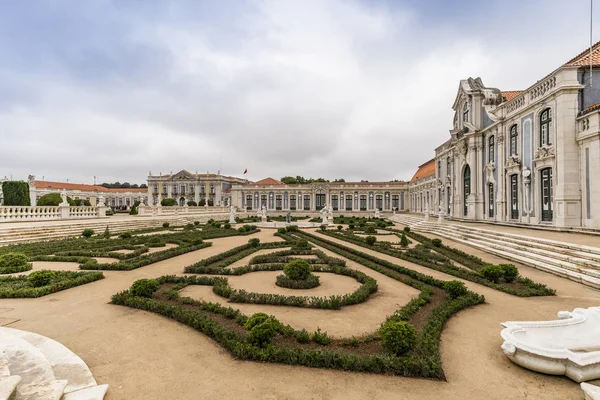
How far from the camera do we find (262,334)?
452 cm

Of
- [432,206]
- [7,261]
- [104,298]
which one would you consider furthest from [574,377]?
[432,206]

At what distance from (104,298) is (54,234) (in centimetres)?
1512

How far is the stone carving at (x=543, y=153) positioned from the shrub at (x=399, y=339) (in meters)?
18.0

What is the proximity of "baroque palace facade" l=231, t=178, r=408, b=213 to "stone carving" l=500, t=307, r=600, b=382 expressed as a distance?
53.3m

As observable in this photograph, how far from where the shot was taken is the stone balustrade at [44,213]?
20.5 m

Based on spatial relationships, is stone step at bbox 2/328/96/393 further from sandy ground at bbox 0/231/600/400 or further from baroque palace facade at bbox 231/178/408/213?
baroque palace facade at bbox 231/178/408/213

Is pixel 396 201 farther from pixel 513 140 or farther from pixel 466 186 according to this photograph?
pixel 513 140

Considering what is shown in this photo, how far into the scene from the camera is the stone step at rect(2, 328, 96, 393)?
3.66 meters

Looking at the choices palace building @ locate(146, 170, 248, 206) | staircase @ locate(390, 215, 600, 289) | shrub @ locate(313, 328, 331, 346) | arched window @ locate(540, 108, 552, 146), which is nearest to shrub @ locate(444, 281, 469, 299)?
shrub @ locate(313, 328, 331, 346)

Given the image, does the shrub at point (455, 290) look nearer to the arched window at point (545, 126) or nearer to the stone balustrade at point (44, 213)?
the arched window at point (545, 126)

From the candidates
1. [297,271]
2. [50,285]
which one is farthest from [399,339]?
[50,285]

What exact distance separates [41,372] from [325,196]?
58088 millimetres

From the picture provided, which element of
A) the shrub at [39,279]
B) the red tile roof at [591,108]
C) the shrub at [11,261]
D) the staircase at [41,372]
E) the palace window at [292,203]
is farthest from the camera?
the palace window at [292,203]

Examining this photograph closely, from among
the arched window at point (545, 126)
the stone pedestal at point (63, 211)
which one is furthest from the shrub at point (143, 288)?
the stone pedestal at point (63, 211)
